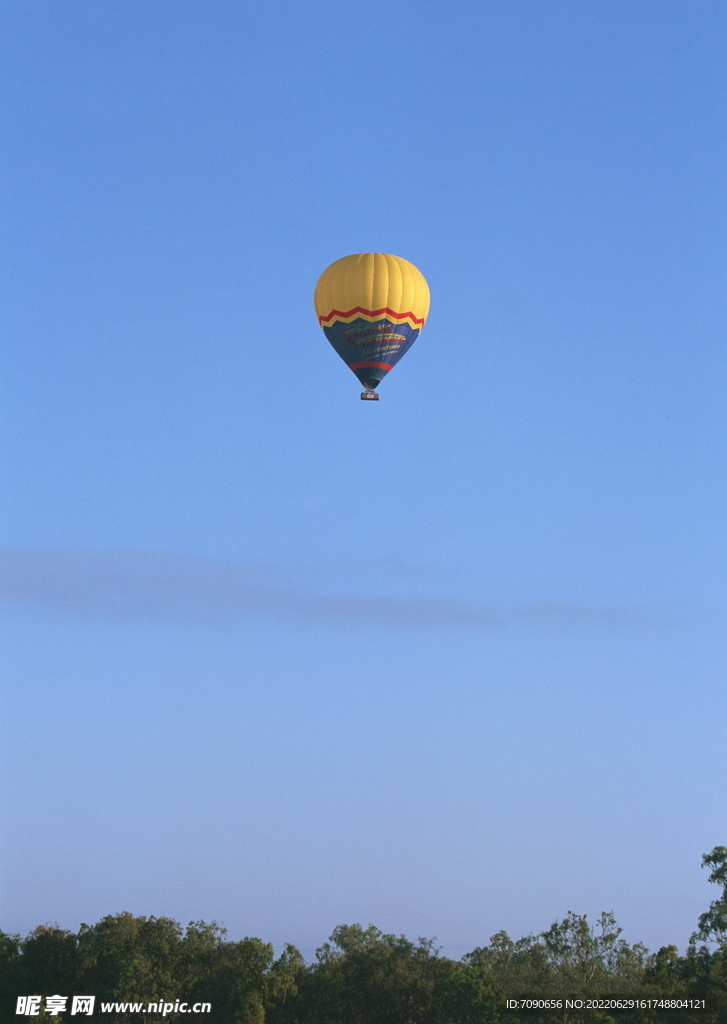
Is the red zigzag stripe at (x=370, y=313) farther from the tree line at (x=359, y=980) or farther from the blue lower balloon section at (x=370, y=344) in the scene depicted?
the tree line at (x=359, y=980)

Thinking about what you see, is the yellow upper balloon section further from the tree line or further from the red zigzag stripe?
the tree line

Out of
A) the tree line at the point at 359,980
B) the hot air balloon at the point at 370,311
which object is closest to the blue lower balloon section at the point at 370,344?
the hot air balloon at the point at 370,311

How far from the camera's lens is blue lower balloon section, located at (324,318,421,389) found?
54000 mm

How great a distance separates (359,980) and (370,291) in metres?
37.7

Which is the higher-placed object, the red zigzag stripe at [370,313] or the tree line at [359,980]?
the red zigzag stripe at [370,313]

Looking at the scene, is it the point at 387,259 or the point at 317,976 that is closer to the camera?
the point at 387,259

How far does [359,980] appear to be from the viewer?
66.6m

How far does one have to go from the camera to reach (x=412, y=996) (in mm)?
64250

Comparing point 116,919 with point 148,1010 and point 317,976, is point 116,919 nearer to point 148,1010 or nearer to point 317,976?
point 148,1010

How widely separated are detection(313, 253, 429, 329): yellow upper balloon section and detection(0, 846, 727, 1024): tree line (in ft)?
104

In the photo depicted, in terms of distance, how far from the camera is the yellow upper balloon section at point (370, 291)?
176ft

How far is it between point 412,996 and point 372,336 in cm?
3495

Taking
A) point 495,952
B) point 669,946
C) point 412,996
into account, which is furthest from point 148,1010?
point 495,952

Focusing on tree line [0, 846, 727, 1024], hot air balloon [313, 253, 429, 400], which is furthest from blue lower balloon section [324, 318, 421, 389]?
tree line [0, 846, 727, 1024]
